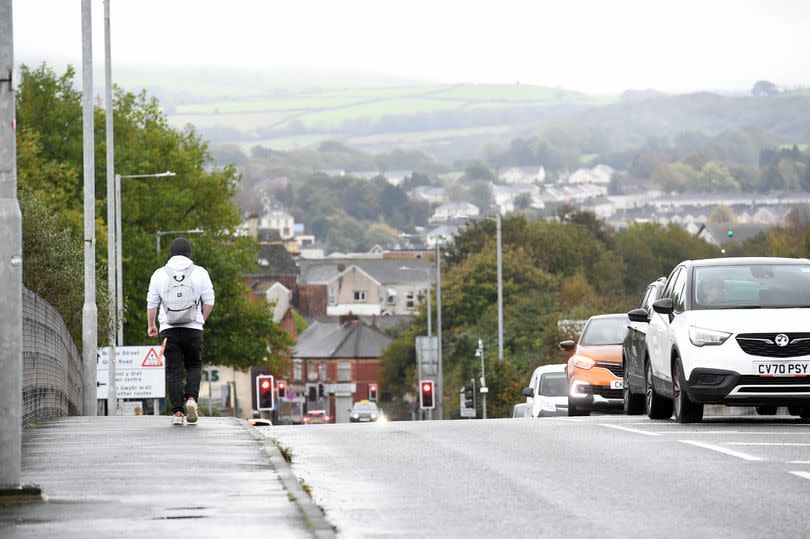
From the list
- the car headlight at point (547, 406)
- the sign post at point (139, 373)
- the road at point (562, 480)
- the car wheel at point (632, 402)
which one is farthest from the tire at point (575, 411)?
the sign post at point (139, 373)

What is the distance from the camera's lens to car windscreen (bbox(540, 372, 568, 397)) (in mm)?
33844

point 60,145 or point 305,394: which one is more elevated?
point 60,145

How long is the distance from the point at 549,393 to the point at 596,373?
553cm

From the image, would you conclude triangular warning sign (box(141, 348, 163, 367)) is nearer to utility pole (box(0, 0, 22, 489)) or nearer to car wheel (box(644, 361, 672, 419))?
car wheel (box(644, 361, 672, 419))

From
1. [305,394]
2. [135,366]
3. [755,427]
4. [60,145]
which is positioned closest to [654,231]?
[305,394]

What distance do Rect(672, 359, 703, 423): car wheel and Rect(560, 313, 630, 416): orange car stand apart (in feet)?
26.3

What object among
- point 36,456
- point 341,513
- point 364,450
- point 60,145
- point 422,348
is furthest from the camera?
point 422,348

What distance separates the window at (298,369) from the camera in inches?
6580

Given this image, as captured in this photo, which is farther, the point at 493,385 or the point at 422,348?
the point at 422,348

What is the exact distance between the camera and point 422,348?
3337 inches

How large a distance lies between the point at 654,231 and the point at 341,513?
156m

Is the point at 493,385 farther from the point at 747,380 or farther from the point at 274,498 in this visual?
the point at 274,498

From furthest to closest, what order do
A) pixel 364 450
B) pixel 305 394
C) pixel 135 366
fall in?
1. pixel 305 394
2. pixel 135 366
3. pixel 364 450

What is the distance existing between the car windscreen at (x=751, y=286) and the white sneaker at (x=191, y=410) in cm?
517
